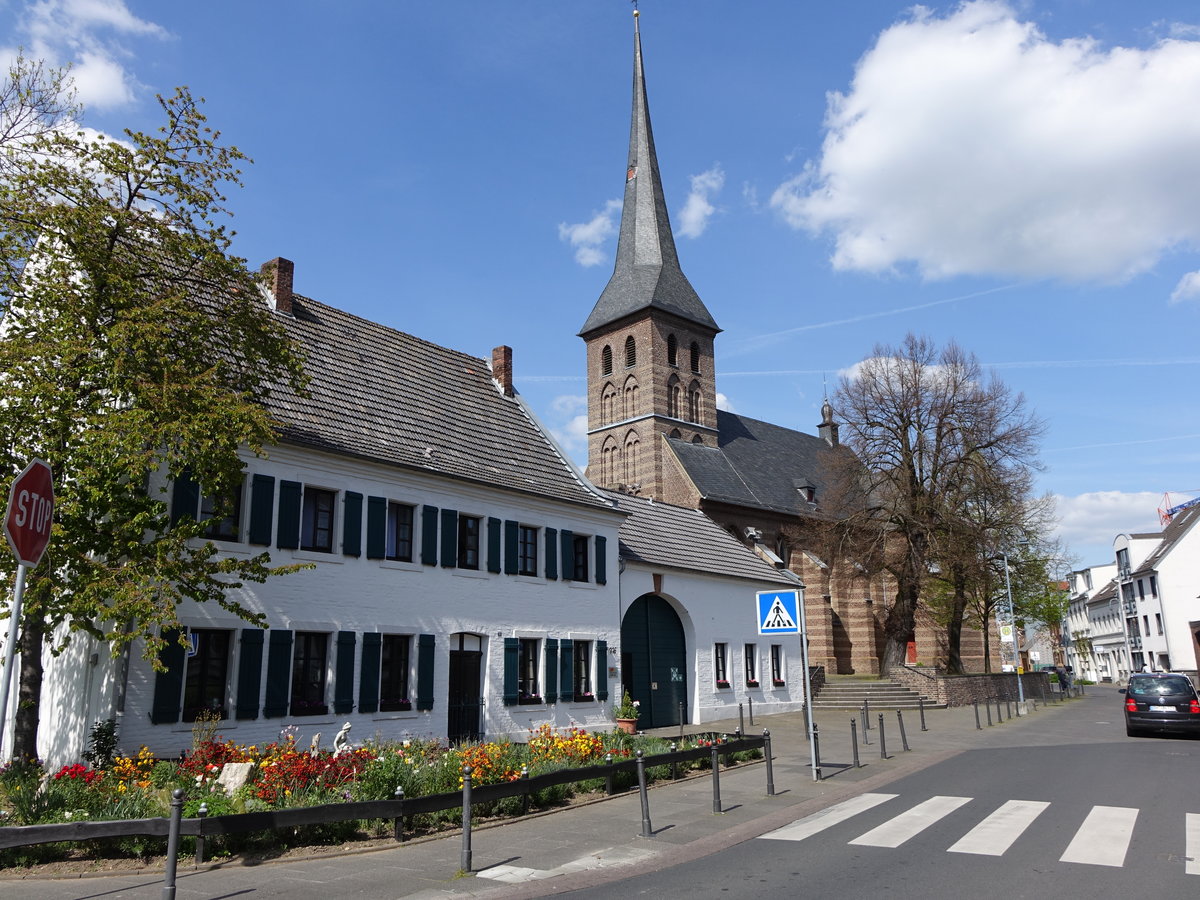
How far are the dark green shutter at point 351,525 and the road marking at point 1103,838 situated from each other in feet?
42.6

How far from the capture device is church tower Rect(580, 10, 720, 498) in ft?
167

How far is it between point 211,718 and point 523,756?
5293 millimetres

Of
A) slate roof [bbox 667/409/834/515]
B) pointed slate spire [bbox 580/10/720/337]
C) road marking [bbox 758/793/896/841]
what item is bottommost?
road marking [bbox 758/793/896/841]

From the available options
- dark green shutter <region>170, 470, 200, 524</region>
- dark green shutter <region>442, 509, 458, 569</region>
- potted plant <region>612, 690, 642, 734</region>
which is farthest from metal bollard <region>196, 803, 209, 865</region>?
potted plant <region>612, 690, 642, 734</region>

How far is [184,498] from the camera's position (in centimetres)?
1504

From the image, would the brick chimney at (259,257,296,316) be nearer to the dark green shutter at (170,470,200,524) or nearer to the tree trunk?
the dark green shutter at (170,470,200,524)

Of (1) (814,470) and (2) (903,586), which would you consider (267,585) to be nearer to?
(2) (903,586)

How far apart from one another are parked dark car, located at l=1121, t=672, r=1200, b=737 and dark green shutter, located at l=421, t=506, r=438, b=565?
Result: 1783 centimetres

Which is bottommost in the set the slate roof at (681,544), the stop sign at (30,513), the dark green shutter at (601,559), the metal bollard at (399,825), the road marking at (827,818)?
the road marking at (827,818)

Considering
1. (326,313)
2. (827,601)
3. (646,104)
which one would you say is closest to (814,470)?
(827,601)

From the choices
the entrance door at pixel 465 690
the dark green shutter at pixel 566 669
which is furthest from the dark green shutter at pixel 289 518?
the dark green shutter at pixel 566 669

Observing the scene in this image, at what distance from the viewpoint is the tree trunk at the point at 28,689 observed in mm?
11789

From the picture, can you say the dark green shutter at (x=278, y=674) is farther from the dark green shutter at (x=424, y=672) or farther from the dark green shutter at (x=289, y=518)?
the dark green shutter at (x=424, y=672)

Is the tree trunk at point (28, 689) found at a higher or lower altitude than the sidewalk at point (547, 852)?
higher
